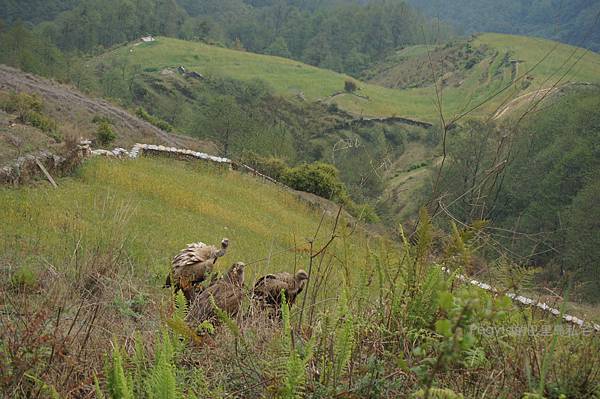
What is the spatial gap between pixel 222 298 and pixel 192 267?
50cm

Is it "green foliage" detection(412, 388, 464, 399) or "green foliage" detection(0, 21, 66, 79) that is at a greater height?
"green foliage" detection(412, 388, 464, 399)

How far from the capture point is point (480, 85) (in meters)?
3.75

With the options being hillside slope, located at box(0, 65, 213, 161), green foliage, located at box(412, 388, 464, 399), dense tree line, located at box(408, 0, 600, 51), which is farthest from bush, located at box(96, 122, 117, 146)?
dense tree line, located at box(408, 0, 600, 51)

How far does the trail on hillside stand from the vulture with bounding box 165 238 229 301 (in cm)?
2106

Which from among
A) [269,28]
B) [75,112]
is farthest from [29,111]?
[269,28]

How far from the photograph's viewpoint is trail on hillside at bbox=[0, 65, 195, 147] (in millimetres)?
23641

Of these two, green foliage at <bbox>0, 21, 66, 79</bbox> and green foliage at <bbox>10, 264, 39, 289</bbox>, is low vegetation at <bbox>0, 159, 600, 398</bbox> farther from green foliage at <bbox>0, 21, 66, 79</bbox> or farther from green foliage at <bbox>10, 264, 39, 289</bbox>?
green foliage at <bbox>0, 21, 66, 79</bbox>

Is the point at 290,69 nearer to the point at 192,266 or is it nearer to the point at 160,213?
the point at 160,213

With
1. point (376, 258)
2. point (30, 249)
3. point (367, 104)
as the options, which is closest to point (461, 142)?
point (30, 249)

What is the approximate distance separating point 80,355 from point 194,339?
1.53 feet

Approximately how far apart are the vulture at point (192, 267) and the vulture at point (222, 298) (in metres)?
0.23

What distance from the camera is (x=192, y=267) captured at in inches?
128

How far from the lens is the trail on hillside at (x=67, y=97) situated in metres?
23.6

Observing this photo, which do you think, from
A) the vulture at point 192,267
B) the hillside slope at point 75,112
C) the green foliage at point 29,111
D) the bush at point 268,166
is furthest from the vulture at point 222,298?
the bush at point 268,166
